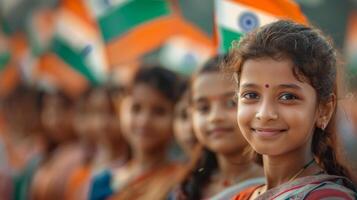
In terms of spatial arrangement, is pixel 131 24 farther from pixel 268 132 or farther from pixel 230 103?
pixel 268 132

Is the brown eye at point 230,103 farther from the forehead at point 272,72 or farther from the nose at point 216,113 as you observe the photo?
the forehead at point 272,72

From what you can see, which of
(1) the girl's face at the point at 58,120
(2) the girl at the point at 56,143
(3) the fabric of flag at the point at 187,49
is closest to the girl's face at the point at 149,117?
(3) the fabric of flag at the point at 187,49

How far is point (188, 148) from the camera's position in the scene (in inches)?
178

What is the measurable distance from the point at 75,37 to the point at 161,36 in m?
1.68

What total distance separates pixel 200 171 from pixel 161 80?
95cm

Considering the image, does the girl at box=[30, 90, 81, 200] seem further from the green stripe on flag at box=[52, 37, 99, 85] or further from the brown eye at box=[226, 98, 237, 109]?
the brown eye at box=[226, 98, 237, 109]

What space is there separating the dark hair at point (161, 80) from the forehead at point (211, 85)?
86 cm

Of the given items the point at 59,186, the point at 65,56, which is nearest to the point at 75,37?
the point at 65,56

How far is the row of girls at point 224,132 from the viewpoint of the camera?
2.55 metres

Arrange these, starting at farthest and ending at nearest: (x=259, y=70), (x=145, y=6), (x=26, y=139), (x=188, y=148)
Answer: (x=26, y=139) < (x=145, y=6) < (x=188, y=148) < (x=259, y=70)

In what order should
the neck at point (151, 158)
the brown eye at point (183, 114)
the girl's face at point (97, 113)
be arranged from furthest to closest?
the girl's face at point (97, 113), the neck at point (151, 158), the brown eye at point (183, 114)

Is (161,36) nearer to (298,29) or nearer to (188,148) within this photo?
(188,148)

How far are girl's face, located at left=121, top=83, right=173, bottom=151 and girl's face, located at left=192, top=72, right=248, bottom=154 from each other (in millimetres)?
918

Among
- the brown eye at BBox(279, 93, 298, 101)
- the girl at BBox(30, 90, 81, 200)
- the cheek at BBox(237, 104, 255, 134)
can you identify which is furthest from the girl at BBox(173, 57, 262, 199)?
the girl at BBox(30, 90, 81, 200)
